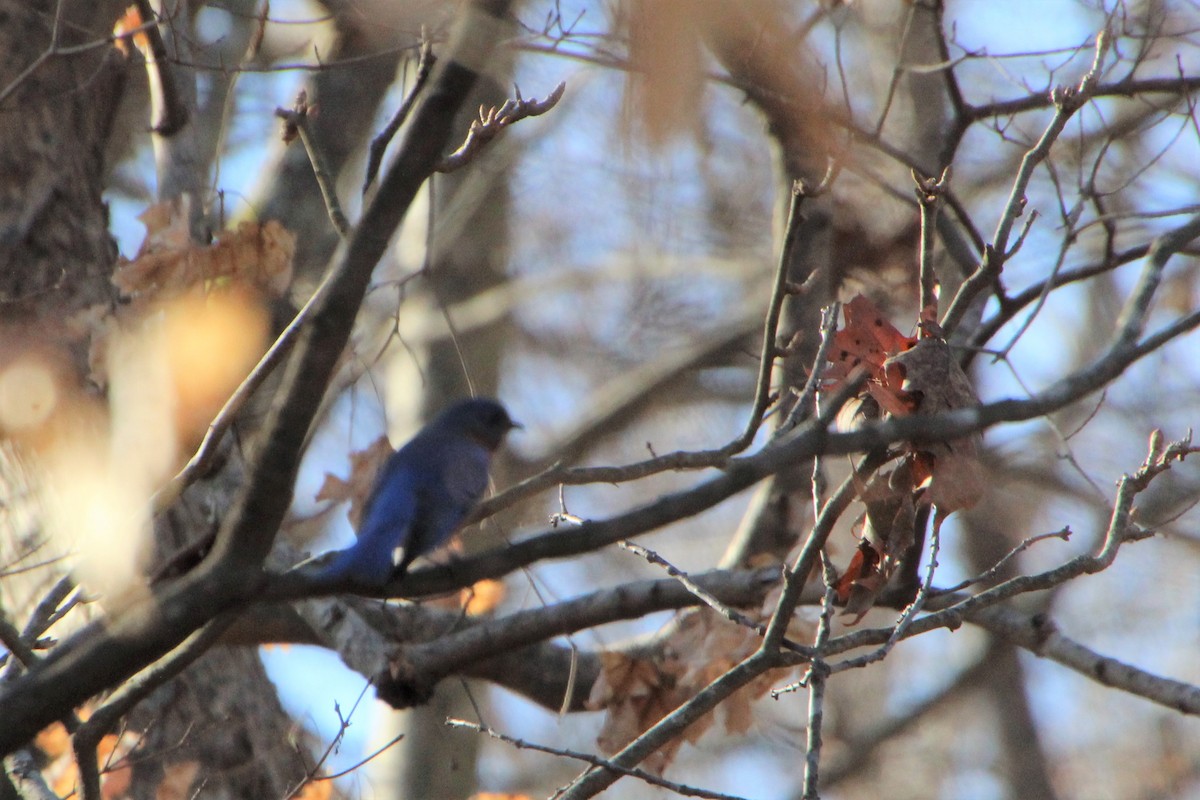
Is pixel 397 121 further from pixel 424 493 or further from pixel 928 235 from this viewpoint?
pixel 928 235

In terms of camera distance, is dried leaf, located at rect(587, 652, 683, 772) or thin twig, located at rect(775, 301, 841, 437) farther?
dried leaf, located at rect(587, 652, 683, 772)

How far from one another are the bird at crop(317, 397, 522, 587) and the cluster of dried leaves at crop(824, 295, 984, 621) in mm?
1198

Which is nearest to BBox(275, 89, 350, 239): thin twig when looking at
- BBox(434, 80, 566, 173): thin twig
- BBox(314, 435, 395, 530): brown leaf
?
BBox(434, 80, 566, 173): thin twig

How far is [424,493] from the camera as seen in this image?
3871 millimetres

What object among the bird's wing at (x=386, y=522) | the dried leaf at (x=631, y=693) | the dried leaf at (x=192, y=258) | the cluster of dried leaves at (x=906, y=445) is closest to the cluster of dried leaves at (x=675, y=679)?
the dried leaf at (x=631, y=693)

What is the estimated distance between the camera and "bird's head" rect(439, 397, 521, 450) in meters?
4.78

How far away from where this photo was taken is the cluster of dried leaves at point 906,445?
327cm

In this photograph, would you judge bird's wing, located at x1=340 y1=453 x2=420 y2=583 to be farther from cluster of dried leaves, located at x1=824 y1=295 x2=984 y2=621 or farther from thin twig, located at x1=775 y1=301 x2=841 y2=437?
cluster of dried leaves, located at x1=824 y1=295 x2=984 y2=621

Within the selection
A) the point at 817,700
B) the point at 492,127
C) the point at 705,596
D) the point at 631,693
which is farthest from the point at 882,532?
the point at 631,693

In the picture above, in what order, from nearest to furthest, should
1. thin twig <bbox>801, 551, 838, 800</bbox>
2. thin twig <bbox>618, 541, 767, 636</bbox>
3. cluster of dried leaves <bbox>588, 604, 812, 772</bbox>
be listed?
thin twig <bbox>801, 551, 838, 800</bbox> < thin twig <bbox>618, 541, 767, 636</bbox> < cluster of dried leaves <bbox>588, 604, 812, 772</bbox>

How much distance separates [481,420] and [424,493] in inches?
39.8

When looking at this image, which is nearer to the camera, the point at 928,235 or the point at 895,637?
the point at 895,637

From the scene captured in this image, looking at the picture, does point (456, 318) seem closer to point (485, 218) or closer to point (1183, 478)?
point (485, 218)

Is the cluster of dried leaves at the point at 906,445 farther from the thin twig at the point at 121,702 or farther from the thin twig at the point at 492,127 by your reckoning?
the thin twig at the point at 121,702
